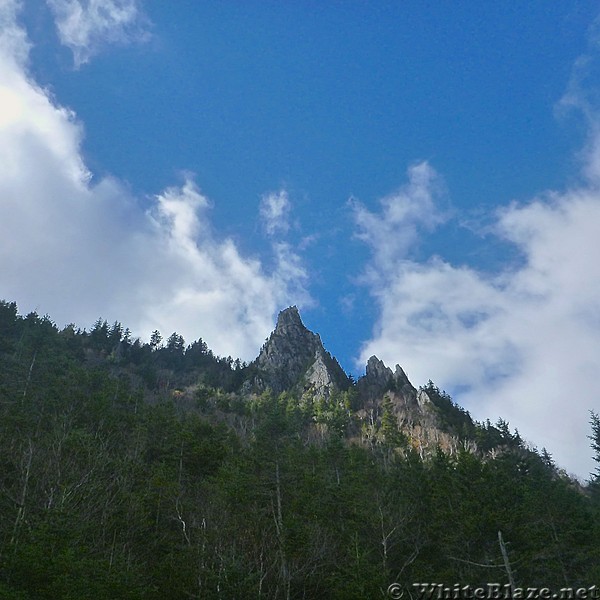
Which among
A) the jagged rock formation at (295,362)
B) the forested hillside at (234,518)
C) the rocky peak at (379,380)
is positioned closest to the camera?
the forested hillside at (234,518)

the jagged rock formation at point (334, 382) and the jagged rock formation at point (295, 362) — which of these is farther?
the jagged rock formation at point (295, 362)

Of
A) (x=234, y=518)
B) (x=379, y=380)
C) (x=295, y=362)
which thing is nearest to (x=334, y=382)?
(x=379, y=380)

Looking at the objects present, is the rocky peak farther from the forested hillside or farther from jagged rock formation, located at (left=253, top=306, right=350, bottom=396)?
the forested hillside

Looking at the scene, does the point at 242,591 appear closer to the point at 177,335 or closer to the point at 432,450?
the point at 432,450

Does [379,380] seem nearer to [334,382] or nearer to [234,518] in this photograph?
[334,382]

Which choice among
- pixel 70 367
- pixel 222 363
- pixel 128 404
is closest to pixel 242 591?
pixel 128 404

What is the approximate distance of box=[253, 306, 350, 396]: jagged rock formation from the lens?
10500 cm

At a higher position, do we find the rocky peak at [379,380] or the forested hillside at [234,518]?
the rocky peak at [379,380]

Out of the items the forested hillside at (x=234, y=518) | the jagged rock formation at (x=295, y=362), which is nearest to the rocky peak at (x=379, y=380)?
the jagged rock formation at (x=295, y=362)

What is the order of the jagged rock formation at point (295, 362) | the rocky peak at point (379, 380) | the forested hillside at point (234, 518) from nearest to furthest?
1. the forested hillside at point (234, 518)
2. the rocky peak at point (379, 380)
3. the jagged rock formation at point (295, 362)

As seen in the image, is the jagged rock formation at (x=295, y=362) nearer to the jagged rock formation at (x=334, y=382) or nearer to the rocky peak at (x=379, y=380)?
the jagged rock formation at (x=334, y=382)

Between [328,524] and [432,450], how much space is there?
1985 inches

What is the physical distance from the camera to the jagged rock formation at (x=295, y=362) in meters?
105

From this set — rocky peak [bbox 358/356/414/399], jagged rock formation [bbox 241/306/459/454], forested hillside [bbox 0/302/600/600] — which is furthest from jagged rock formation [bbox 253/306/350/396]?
forested hillside [bbox 0/302/600/600]
